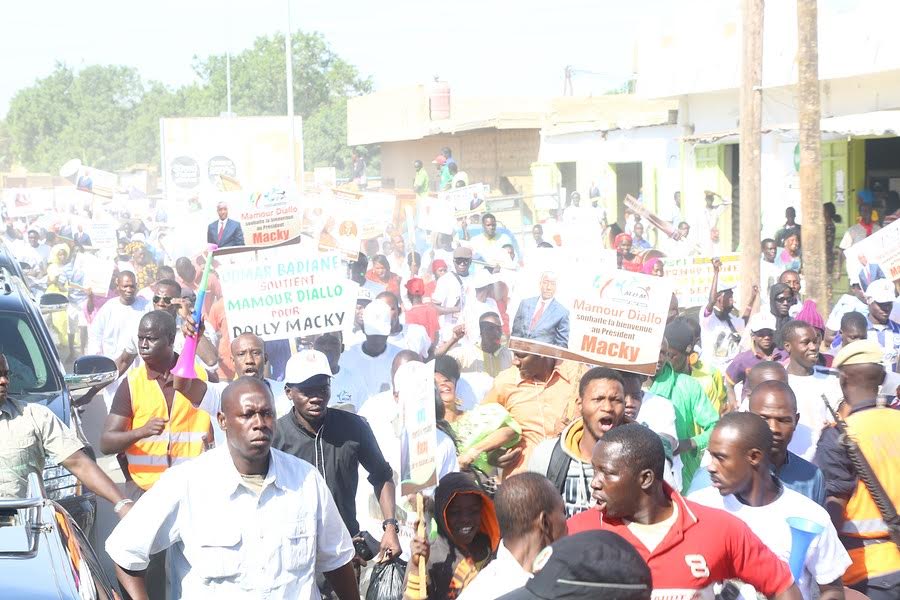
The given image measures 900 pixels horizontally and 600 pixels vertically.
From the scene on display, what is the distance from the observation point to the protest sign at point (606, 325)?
6992 millimetres

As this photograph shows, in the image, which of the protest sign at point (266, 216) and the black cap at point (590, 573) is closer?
the black cap at point (590, 573)

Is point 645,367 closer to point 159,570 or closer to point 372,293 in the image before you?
point 159,570

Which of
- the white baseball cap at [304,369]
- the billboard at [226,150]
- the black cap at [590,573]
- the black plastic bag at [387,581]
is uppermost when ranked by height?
the billboard at [226,150]

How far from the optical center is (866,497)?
5.40 meters

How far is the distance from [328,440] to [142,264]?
1387cm

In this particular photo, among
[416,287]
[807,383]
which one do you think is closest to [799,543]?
[807,383]

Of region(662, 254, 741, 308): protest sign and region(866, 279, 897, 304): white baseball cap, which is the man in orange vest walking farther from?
region(662, 254, 741, 308): protest sign

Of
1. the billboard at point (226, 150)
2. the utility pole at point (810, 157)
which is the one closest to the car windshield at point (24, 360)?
the utility pole at point (810, 157)

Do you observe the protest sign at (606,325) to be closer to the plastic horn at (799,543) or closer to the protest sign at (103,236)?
the plastic horn at (799,543)

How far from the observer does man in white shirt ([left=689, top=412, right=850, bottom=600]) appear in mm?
4613

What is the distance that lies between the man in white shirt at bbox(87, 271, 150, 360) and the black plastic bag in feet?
22.0

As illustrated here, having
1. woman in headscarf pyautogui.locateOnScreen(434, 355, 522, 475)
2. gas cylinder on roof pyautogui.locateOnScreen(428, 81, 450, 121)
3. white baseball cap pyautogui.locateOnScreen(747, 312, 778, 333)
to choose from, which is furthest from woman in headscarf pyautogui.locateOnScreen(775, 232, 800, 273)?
gas cylinder on roof pyautogui.locateOnScreen(428, 81, 450, 121)

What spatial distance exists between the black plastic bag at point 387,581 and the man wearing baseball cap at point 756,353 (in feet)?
12.4

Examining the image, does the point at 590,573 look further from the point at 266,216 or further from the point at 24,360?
the point at 266,216
